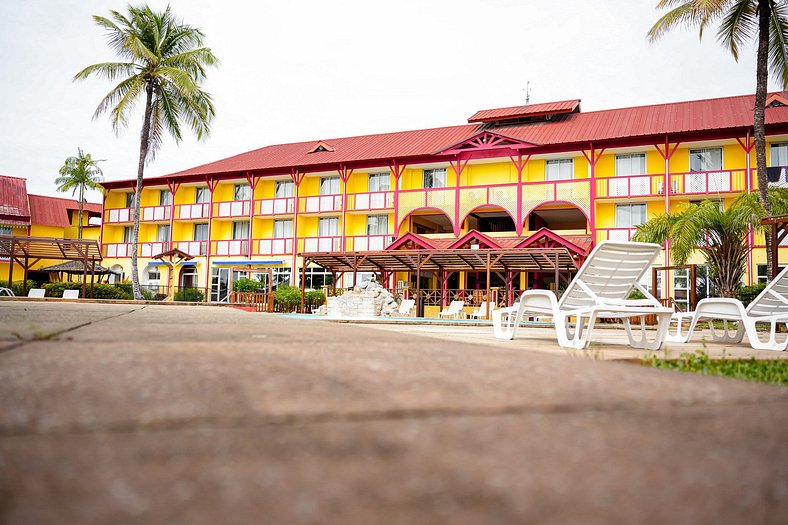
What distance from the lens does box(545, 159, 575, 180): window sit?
1059 inches

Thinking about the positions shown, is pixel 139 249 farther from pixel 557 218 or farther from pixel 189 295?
pixel 557 218

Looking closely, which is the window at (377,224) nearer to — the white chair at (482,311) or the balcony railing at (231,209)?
the balcony railing at (231,209)

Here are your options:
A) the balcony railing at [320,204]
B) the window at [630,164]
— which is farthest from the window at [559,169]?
the balcony railing at [320,204]

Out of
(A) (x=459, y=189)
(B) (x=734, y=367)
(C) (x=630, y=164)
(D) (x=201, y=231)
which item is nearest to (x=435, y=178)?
(A) (x=459, y=189)

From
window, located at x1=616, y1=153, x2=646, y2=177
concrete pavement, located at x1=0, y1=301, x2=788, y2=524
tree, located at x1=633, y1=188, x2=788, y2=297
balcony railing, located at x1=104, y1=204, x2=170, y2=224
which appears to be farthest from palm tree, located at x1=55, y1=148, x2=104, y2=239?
concrete pavement, located at x1=0, y1=301, x2=788, y2=524

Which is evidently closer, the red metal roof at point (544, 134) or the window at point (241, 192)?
the red metal roof at point (544, 134)

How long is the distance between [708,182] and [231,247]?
2317cm

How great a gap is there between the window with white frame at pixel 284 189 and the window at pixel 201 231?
4838 mm

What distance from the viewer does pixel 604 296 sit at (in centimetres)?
552

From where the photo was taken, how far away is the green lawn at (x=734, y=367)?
2.95 metres

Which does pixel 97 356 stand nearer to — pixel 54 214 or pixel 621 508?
pixel 621 508

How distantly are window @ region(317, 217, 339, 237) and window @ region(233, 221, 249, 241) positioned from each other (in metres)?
4.47

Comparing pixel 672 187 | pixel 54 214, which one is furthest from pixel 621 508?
pixel 54 214

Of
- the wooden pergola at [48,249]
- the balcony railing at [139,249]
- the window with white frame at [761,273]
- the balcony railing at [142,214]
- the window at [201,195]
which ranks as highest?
the window at [201,195]
